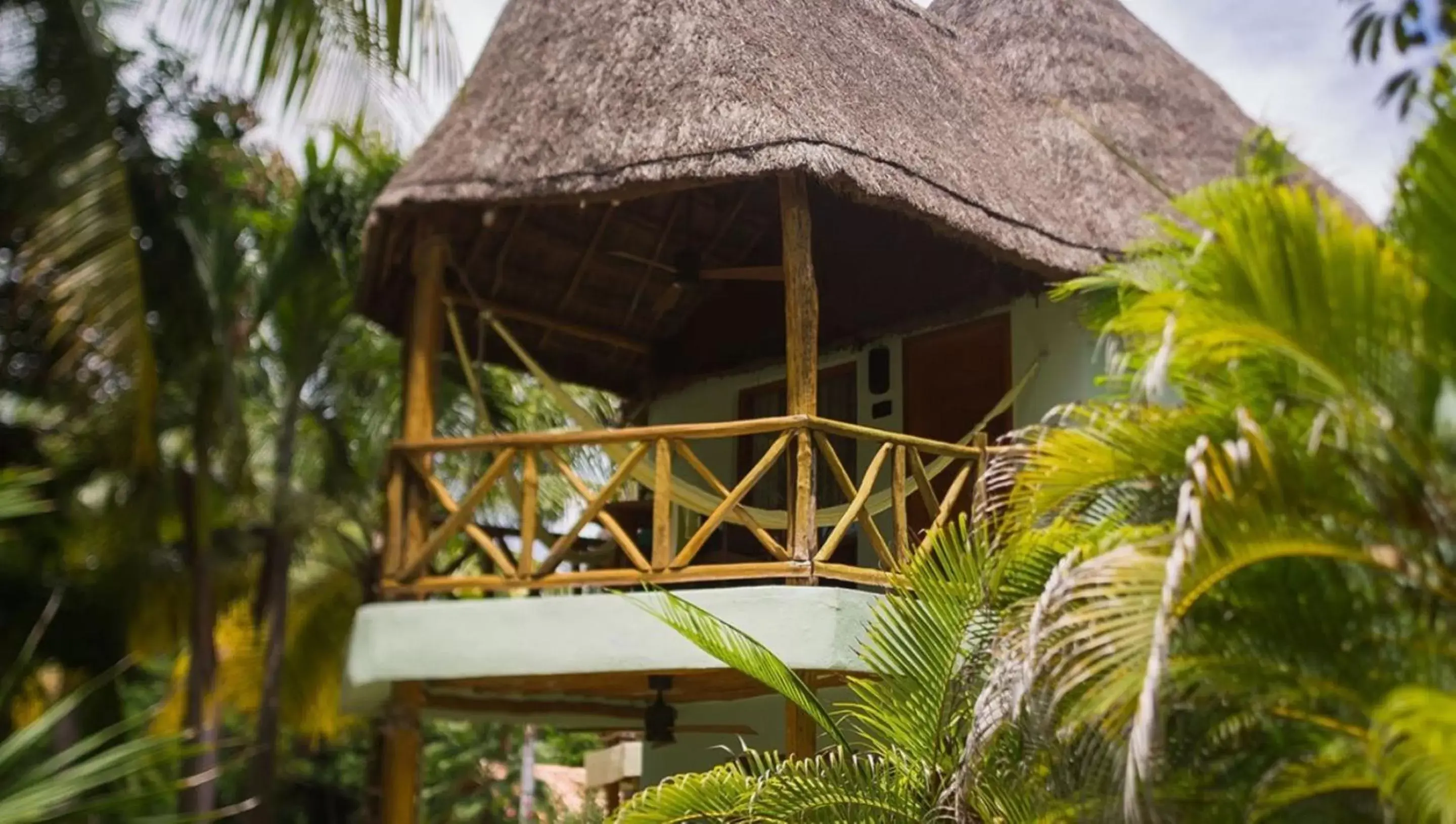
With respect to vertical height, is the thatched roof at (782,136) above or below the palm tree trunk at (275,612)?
above

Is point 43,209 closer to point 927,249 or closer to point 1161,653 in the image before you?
point 927,249

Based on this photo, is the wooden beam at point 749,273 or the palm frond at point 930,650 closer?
the palm frond at point 930,650

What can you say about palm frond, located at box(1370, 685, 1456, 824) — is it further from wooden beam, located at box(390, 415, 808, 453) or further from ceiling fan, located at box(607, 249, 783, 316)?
ceiling fan, located at box(607, 249, 783, 316)

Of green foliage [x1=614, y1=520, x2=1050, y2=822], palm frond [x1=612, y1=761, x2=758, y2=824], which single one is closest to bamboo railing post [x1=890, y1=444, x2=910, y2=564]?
green foliage [x1=614, y1=520, x2=1050, y2=822]

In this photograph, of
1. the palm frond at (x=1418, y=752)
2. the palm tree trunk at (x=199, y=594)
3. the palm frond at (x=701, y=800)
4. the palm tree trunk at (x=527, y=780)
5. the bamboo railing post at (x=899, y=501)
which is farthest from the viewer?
the palm tree trunk at (x=527, y=780)

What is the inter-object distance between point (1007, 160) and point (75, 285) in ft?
14.5

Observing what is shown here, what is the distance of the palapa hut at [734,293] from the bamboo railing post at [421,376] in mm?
14

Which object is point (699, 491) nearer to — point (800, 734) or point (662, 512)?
point (662, 512)

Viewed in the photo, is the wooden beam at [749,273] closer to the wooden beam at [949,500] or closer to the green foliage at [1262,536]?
the wooden beam at [949,500]

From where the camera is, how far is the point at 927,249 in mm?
7625

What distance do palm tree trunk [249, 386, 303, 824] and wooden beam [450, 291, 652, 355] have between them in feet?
12.3

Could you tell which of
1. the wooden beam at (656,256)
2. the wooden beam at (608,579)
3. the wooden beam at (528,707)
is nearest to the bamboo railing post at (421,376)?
the wooden beam at (608,579)

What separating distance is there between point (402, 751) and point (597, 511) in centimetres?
142

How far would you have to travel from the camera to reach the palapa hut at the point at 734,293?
5504 mm
